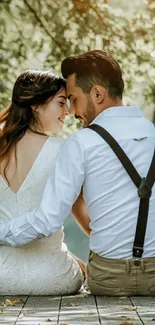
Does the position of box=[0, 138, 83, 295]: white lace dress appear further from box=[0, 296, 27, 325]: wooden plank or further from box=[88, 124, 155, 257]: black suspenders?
box=[88, 124, 155, 257]: black suspenders

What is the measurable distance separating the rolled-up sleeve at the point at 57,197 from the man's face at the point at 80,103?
0.32 meters

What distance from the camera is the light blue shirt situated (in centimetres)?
536

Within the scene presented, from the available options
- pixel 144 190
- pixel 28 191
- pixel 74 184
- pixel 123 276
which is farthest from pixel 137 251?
pixel 28 191

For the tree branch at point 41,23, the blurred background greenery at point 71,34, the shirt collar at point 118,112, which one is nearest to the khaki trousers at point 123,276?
the shirt collar at point 118,112

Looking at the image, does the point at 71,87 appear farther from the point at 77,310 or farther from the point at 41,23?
the point at 41,23

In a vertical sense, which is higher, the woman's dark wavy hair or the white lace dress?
the woman's dark wavy hair

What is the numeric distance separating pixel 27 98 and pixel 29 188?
0.58 meters

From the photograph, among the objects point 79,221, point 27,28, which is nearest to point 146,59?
point 27,28

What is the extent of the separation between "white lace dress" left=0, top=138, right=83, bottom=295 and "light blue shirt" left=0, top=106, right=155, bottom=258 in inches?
17.5

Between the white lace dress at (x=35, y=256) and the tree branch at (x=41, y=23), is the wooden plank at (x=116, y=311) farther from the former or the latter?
the tree branch at (x=41, y=23)

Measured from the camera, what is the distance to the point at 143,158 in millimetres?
5402

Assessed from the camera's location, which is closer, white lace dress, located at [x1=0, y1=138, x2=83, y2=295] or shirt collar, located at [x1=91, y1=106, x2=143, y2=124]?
shirt collar, located at [x1=91, y1=106, x2=143, y2=124]

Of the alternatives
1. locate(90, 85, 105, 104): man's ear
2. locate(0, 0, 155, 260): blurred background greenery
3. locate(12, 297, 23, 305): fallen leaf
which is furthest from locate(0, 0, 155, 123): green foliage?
locate(12, 297, 23, 305): fallen leaf

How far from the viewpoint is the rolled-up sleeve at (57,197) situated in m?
5.35
